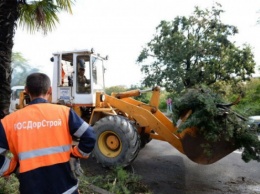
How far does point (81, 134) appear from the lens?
2359mm

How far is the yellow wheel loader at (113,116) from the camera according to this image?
17.7 ft

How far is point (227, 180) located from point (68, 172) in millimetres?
4358

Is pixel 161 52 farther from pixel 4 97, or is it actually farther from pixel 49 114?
pixel 49 114

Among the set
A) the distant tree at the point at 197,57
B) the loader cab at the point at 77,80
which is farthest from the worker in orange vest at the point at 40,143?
the distant tree at the point at 197,57

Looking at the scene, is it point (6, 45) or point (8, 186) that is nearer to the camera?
point (8, 186)

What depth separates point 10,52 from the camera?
471cm

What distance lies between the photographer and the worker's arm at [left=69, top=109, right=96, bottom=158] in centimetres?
232

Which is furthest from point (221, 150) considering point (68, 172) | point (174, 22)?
point (174, 22)

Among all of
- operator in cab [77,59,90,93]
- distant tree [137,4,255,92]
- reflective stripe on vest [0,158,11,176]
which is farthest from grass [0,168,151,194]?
distant tree [137,4,255,92]

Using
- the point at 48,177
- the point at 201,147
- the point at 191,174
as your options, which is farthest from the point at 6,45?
the point at 191,174

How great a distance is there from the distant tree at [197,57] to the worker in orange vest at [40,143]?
817 inches

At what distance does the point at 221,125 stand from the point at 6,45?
3802 millimetres

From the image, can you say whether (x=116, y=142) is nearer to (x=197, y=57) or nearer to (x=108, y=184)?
(x=108, y=184)

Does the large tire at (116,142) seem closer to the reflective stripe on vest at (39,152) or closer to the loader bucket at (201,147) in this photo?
the loader bucket at (201,147)
